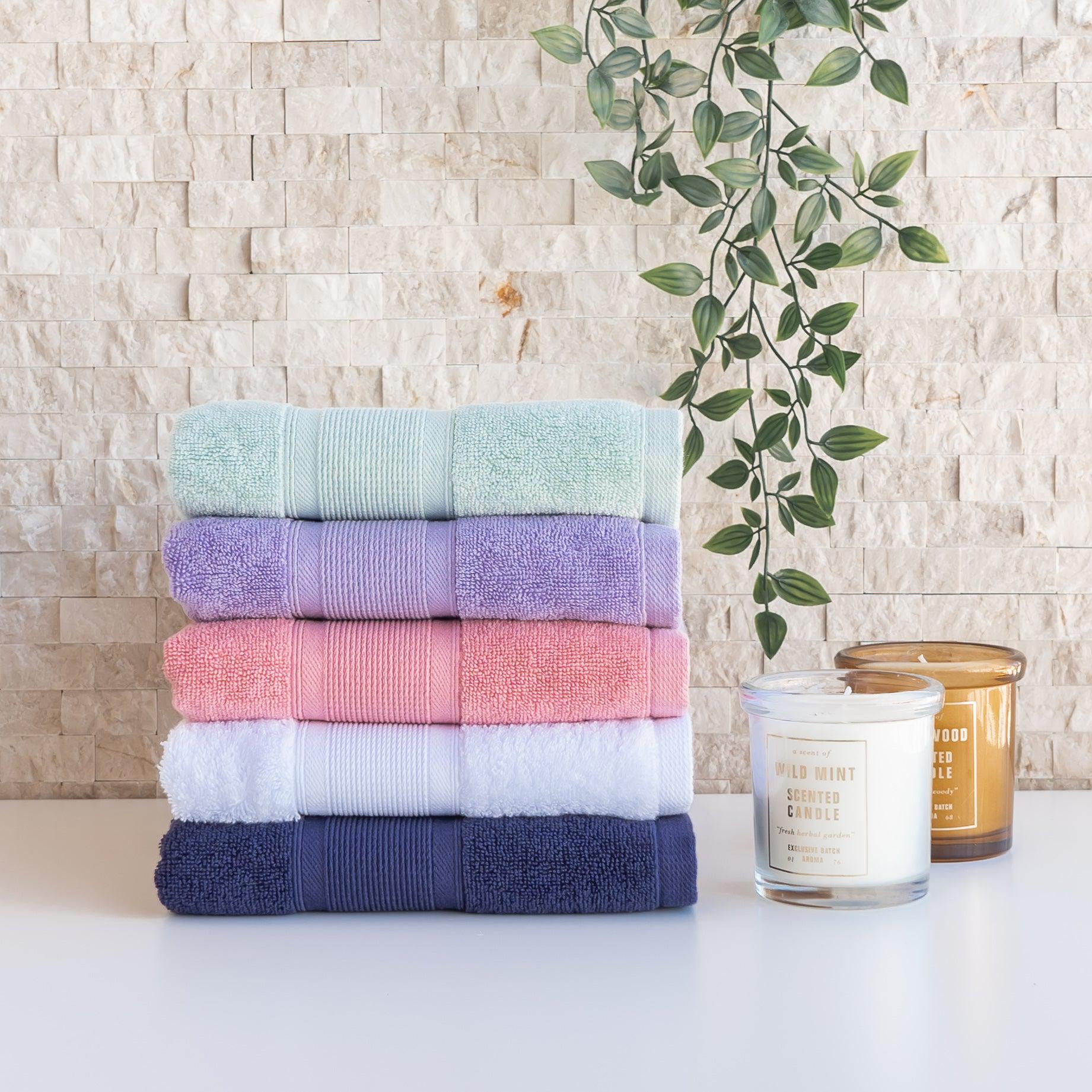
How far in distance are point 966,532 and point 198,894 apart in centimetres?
73

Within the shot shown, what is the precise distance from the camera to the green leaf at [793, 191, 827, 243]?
95 centimetres

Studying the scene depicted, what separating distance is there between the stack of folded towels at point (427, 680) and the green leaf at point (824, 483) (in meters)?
0.32

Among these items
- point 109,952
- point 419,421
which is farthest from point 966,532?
point 109,952

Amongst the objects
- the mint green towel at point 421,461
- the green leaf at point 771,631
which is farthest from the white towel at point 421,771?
the green leaf at point 771,631

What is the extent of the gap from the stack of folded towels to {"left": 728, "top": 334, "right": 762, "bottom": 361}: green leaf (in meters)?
0.29

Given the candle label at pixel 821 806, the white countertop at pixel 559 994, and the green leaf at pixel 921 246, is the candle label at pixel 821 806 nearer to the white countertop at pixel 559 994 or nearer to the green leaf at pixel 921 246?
the white countertop at pixel 559 994

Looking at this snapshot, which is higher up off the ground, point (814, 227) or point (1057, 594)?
point (814, 227)

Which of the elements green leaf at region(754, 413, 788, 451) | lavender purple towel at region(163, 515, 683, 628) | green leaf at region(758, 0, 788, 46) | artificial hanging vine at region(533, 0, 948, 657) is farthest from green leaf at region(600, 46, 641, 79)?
lavender purple towel at region(163, 515, 683, 628)

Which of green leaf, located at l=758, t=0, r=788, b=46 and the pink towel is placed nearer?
the pink towel

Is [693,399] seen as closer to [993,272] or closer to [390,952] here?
[993,272]

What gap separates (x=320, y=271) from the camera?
101cm

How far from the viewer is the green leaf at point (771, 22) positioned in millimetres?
900

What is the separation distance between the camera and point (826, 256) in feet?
3.15

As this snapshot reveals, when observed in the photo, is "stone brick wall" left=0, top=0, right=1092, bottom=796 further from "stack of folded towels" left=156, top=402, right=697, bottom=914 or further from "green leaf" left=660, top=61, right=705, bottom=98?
"stack of folded towels" left=156, top=402, right=697, bottom=914
